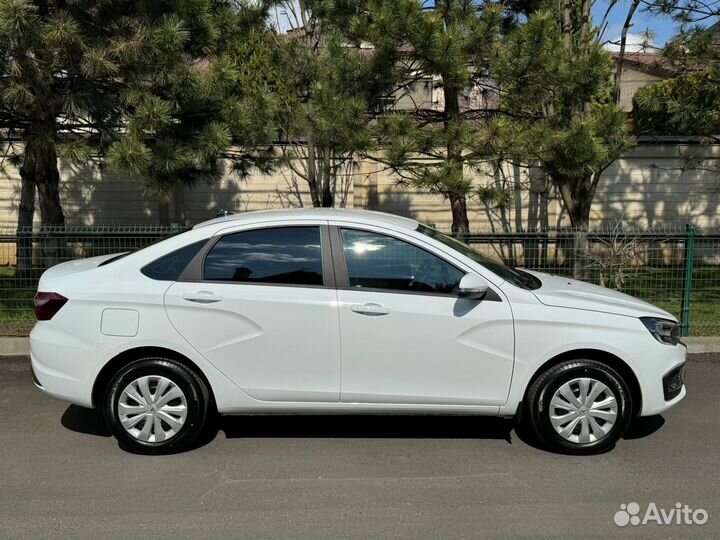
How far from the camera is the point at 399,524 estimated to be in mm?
3508

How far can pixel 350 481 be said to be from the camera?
4.04m

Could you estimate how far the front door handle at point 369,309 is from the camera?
427 centimetres

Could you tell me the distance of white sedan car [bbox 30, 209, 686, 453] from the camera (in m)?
4.28

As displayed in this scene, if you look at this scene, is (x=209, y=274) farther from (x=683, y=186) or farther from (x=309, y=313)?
(x=683, y=186)

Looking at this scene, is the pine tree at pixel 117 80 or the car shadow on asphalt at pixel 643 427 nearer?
the car shadow on asphalt at pixel 643 427

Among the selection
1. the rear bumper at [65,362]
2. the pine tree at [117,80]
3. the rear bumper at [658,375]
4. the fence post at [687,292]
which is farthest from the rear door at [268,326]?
the fence post at [687,292]

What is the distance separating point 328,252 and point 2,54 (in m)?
5.07

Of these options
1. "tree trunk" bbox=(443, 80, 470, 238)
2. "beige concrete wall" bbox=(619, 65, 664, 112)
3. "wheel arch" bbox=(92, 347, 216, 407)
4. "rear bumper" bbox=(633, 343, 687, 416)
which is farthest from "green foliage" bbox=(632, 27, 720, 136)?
"beige concrete wall" bbox=(619, 65, 664, 112)

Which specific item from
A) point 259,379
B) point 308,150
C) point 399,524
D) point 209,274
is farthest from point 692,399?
point 308,150

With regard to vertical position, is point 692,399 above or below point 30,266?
below

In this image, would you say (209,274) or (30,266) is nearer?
(209,274)

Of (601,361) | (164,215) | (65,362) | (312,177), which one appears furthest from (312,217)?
(164,215)

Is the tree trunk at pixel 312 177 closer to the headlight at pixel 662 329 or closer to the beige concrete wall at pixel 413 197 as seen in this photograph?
the beige concrete wall at pixel 413 197

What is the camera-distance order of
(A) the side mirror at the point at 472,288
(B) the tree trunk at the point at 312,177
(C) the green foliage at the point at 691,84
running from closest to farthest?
1. (A) the side mirror at the point at 472,288
2. (C) the green foliage at the point at 691,84
3. (B) the tree trunk at the point at 312,177
